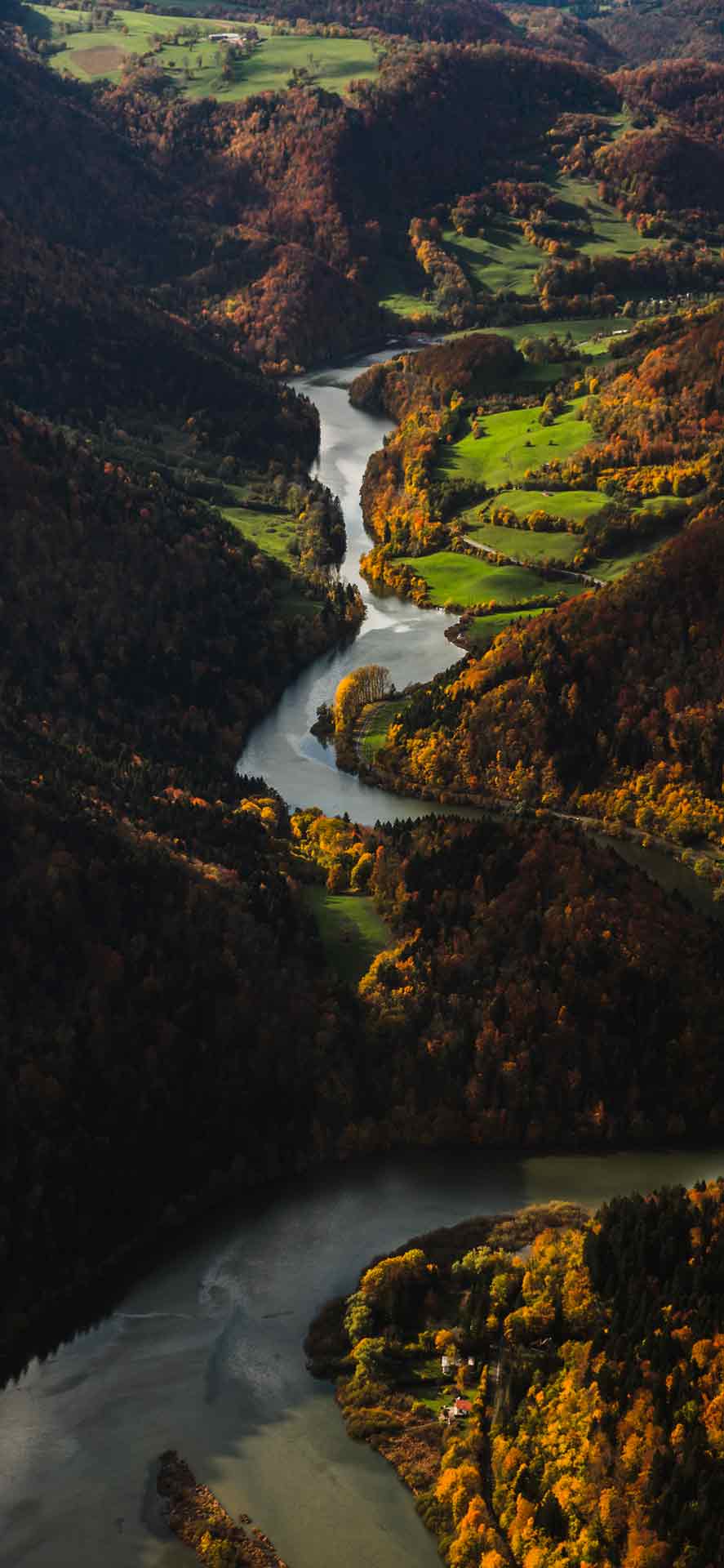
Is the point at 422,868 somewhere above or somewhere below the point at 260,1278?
above

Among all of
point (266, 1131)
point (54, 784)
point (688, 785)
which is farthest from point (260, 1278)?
point (688, 785)

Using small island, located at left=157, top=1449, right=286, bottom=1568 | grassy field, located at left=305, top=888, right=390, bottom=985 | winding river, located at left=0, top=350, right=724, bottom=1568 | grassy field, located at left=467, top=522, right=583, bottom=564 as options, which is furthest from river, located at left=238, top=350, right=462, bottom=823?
small island, located at left=157, top=1449, right=286, bottom=1568

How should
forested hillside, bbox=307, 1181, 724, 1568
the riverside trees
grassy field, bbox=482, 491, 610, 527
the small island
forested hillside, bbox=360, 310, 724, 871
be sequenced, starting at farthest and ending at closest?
grassy field, bbox=482, 491, 610, 527 → the riverside trees → forested hillside, bbox=360, 310, 724, 871 → the small island → forested hillside, bbox=307, 1181, 724, 1568

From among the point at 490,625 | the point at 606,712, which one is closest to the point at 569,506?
the point at 490,625

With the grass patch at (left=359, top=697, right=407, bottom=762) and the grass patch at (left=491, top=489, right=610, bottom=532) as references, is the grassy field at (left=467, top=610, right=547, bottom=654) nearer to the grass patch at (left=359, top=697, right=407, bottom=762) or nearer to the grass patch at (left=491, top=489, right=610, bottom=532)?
the grass patch at (left=359, top=697, right=407, bottom=762)

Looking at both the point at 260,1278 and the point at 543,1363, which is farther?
the point at 260,1278

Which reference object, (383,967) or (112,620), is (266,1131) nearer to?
(383,967)
